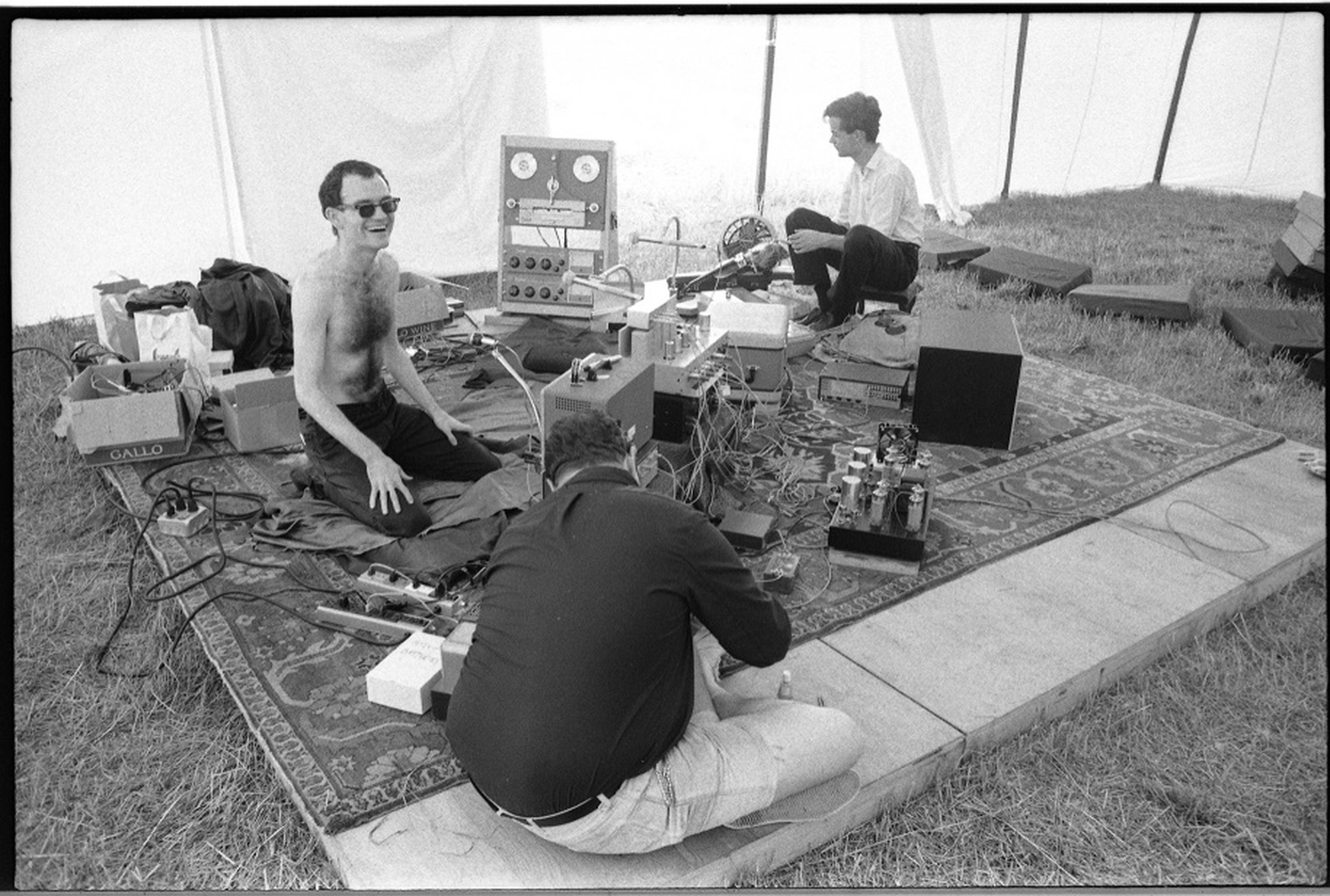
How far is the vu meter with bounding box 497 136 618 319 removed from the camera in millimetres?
5941

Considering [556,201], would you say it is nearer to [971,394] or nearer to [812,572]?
[971,394]

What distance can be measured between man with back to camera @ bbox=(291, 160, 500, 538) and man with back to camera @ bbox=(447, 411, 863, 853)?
1724 millimetres

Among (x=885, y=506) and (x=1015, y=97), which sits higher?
(x=1015, y=97)

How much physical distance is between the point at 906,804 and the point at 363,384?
2763mm

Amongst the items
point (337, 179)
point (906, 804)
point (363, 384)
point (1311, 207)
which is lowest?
point (906, 804)

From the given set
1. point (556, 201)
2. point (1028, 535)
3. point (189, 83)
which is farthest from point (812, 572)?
point (189, 83)

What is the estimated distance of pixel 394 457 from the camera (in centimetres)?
430

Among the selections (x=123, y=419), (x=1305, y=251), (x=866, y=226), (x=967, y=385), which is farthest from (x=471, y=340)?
(x=1305, y=251)

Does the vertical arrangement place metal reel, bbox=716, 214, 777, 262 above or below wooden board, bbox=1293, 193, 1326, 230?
below

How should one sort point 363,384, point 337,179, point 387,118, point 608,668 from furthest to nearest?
A: point 387,118 < point 363,384 < point 337,179 < point 608,668

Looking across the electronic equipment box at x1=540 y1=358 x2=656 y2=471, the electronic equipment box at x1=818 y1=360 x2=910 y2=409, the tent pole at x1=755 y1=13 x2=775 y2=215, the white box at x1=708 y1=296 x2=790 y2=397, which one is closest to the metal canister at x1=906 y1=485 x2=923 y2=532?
the electronic equipment box at x1=540 y1=358 x2=656 y2=471

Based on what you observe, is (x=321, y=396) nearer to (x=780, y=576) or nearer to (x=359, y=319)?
(x=359, y=319)

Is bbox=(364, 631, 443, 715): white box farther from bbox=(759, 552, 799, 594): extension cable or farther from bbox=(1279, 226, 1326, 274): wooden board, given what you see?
bbox=(1279, 226, 1326, 274): wooden board

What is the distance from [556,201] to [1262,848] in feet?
15.7
